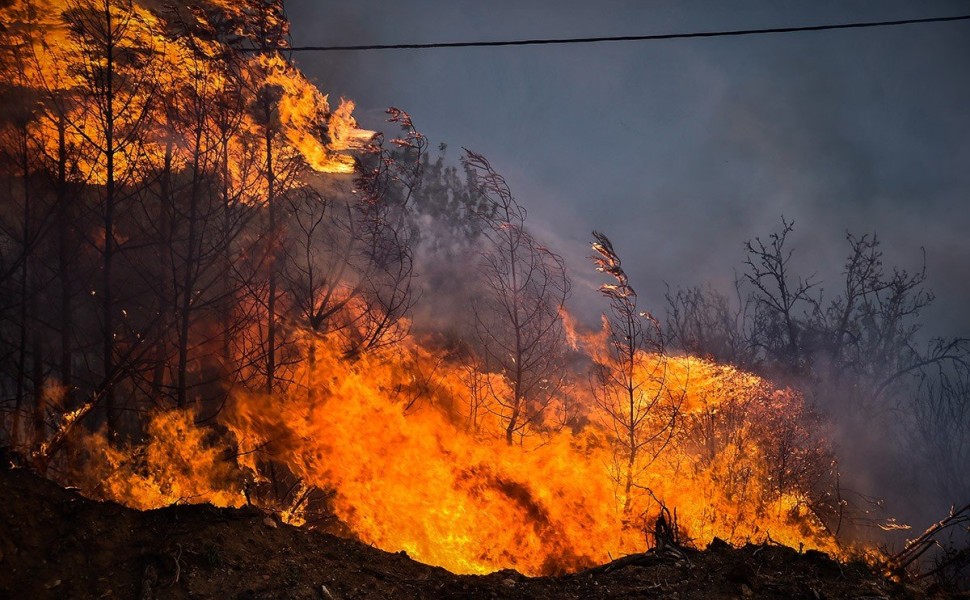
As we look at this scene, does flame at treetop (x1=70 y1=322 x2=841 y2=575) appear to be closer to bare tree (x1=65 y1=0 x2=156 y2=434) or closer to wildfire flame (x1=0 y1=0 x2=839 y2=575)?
wildfire flame (x1=0 y1=0 x2=839 y2=575)

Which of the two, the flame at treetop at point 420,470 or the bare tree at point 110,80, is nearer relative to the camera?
the bare tree at point 110,80

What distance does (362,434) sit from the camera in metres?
9.38

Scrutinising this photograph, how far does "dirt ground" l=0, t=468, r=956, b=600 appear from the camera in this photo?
394 centimetres

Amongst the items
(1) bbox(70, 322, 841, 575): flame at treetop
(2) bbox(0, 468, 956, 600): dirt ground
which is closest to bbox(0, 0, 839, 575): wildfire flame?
(1) bbox(70, 322, 841, 575): flame at treetop

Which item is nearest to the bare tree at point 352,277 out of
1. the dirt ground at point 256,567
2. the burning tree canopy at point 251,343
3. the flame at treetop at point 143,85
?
the burning tree canopy at point 251,343

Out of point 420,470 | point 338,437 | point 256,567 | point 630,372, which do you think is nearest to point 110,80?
point 338,437

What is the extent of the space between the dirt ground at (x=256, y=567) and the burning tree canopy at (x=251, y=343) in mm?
2792

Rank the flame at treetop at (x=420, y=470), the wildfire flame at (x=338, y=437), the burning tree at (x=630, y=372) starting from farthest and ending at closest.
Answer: the burning tree at (x=630, y=372), the flame at treetop at (x=420, y=470), the wildfire flame at (x=338, y=437)

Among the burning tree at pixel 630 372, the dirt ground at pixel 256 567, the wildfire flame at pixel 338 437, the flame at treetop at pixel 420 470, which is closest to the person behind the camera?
the dirt ground at pixel 256 567

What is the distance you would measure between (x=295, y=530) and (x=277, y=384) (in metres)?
5.42

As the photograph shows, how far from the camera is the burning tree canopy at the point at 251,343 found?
7730 mm

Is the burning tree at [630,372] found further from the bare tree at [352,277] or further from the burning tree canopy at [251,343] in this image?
the bare tree at [352,277]

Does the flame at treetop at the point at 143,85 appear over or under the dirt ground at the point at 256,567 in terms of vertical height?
over

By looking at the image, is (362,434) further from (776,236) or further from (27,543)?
(776,236)
